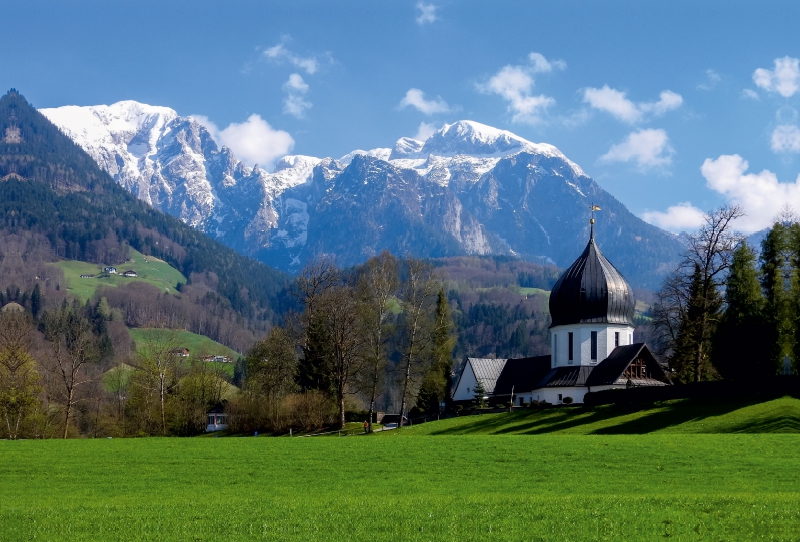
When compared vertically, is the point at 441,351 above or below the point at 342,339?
A: below

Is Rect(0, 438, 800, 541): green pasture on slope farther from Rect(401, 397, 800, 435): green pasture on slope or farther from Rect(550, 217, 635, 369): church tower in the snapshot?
Rect(550, 217, 635, 369): church tower

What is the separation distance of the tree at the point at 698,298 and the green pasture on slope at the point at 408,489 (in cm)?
2332

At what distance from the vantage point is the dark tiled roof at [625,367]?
72.4 meters

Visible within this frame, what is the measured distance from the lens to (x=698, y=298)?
65625mm

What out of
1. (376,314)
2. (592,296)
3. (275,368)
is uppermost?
(592,296)

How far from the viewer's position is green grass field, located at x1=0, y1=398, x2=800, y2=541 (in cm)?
2075

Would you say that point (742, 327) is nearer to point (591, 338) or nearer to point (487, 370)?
point (591, 338)

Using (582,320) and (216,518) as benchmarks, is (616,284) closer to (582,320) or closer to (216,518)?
(582,320)

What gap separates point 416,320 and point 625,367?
16.7 m

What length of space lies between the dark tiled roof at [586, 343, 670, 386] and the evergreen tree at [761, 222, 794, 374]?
13363mm

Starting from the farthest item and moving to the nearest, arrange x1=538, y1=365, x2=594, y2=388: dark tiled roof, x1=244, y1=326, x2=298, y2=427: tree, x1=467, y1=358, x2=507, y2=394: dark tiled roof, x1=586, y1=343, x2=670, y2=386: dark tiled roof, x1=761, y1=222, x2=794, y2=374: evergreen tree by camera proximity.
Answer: x1=467, y1=358, x2=507, y2=394: dark tiled roof → x1=244, y1=326, x2=298, y2=427: tree → x1=538, y1=365, x2=594, y2=388: dark tiled roof → x1=586, y1=343, x2=670, y2=386: dark tiled roof → x1=761, y1=222, x2=794, y2=374: evergreen tree

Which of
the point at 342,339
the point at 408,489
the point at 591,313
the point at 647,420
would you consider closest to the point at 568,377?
the point at 591,313

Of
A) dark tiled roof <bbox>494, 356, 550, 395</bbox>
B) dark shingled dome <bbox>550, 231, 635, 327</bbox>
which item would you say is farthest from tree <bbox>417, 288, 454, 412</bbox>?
dark shingled dome <bbox>550, 231, 635, 327</bbox>

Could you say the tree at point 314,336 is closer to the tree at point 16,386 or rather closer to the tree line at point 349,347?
the tree line at point 349,347
